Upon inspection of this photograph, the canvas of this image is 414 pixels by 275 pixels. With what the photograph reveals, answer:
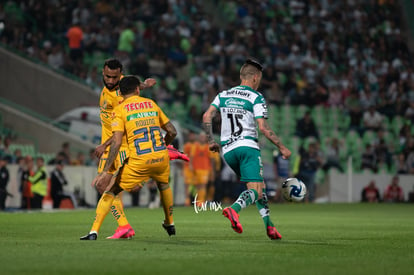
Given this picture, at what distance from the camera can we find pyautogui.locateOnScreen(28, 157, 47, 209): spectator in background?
23000mm

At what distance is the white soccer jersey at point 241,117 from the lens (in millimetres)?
11172

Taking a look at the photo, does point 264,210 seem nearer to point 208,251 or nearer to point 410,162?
point 208,251

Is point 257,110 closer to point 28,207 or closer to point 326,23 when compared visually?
point 28,207

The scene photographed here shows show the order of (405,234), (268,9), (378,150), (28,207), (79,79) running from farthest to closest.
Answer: (268,9), (378,150), (79,79), (28,207), (405,234)

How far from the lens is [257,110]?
1112 centimetres

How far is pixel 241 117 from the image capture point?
1122cm

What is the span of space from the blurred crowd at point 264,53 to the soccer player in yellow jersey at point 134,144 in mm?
18597

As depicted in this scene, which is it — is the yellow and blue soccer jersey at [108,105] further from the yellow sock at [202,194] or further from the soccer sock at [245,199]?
the yellow sock at [202,194]

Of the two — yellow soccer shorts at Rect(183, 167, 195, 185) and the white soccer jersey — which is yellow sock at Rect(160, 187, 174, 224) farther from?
yellow soccer shorts at Rect(183, 167, 195, 185)

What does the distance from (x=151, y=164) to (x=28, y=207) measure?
41.5 feet

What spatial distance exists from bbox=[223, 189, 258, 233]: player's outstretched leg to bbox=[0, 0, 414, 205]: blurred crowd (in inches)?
730

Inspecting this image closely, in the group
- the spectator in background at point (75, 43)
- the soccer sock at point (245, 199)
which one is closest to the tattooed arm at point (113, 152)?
the soccer sock at point (245, 199)

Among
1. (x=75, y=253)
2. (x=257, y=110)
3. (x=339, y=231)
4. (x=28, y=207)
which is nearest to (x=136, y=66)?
(x=28, y=207)

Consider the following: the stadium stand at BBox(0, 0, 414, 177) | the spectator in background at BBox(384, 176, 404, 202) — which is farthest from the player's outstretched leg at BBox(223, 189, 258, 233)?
the spectator in background at BBox(384, 176, 404, 202)
